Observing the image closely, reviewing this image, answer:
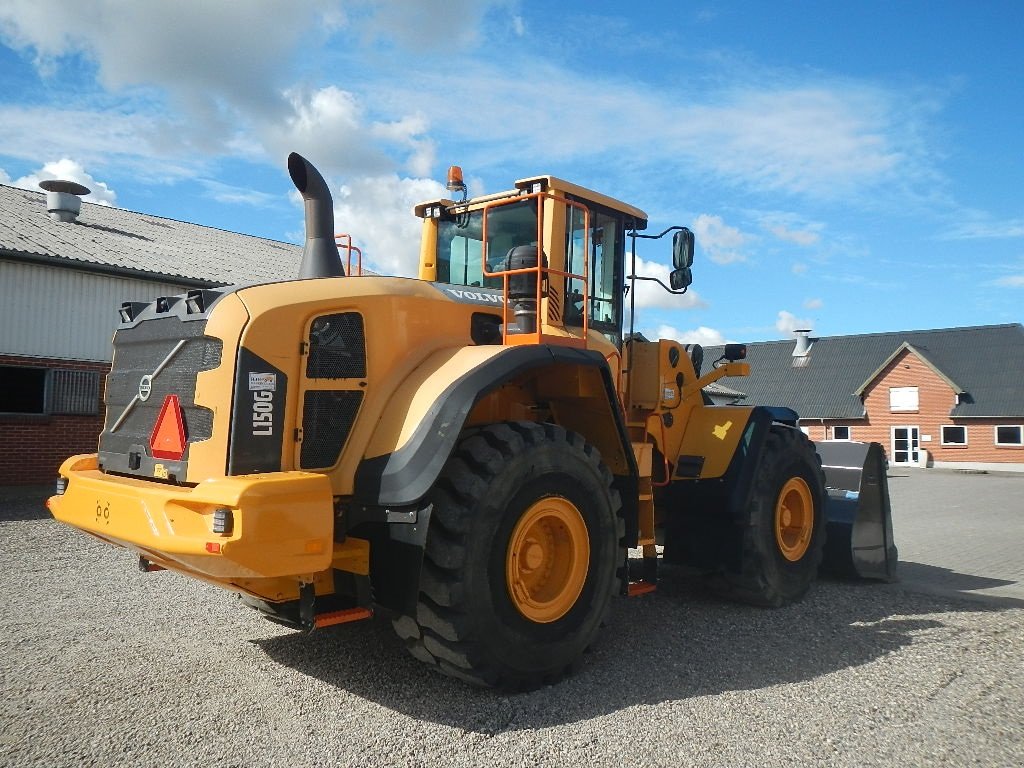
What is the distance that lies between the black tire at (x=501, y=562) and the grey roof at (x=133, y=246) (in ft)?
37.1

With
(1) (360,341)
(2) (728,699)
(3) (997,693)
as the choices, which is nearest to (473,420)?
(1) (360,341)

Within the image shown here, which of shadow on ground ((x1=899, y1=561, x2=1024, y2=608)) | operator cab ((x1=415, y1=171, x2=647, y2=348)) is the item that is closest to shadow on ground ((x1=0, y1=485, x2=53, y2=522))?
operator cab ((x1=415, y1=171, x2=647, y2=348))

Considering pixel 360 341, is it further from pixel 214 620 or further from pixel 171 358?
pixel 214 620

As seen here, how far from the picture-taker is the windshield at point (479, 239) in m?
5.86

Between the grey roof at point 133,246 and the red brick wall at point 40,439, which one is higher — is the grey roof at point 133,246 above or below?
above

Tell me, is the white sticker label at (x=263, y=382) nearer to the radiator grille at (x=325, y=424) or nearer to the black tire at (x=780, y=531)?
the radiator grille at (x=325, y=424)

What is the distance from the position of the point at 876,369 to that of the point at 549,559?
37218mm

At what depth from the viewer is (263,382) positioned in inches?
161

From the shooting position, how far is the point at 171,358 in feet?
14.8

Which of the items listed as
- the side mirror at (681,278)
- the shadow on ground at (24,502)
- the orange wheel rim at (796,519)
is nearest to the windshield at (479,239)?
the side mirror at (681,278)

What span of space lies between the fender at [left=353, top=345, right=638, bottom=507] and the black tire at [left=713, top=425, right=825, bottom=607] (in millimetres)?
2755

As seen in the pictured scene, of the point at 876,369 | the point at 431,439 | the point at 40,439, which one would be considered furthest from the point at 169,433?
the point at 876,369

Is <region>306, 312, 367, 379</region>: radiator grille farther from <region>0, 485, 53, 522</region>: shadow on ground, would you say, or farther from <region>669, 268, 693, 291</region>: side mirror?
<region>0, 485, 53, 522</region>: shadow on ground

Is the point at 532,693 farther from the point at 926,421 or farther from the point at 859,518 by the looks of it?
the point at 926,421
